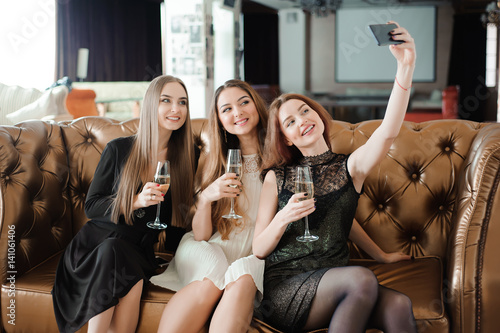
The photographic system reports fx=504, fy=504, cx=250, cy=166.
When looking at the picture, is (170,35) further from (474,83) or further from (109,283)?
(474,83)

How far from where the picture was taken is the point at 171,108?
6.72 ft

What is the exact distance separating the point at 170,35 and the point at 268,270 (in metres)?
6.07

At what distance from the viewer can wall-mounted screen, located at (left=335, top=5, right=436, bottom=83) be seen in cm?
1207

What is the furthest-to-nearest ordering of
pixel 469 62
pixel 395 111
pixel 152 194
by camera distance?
pixel 469 62 → pixel 152 194 → pixel 395 111

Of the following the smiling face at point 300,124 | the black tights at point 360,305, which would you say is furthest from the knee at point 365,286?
the smiling face at point 300,124

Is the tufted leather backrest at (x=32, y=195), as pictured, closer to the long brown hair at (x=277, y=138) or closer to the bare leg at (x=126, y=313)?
the bare leg at (x=126, y=313)

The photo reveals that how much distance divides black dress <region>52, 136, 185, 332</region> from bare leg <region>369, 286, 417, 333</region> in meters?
0.81

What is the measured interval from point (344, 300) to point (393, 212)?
740 mm

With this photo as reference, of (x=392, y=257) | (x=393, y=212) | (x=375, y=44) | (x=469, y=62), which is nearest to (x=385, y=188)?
(x=393, y=212)

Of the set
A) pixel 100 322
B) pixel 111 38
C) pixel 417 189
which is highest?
pixel 111 38

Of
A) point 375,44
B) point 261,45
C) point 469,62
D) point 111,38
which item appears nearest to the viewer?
point 111,38

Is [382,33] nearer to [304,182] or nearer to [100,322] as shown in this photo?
[304,182]

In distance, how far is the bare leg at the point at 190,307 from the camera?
1.59 metres

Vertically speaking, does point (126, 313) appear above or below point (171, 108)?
below
